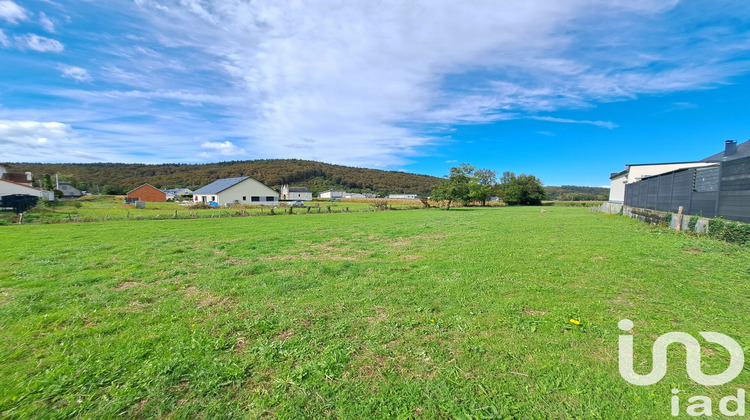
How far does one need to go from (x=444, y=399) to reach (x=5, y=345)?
502 centimetres

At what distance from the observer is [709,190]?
451 inches

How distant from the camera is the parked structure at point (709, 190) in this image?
9594mm

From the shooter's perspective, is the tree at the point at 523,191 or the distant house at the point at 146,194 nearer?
the distant house at the point at 146,194

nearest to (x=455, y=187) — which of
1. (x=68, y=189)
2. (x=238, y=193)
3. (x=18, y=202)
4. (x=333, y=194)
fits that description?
(x=238, y=193)

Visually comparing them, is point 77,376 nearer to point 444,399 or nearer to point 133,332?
point 133,332

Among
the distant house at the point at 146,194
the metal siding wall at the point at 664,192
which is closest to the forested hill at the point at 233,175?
the distant house at the point at 146,194

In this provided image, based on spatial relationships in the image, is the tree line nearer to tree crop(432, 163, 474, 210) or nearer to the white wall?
tree crop(432, 163, 474, 210)

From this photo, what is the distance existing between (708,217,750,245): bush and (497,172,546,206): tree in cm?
6364

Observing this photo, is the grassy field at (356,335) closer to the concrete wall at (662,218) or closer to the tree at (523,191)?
the concrete wall at (662,218)

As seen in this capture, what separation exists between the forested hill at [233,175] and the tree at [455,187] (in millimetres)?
67388

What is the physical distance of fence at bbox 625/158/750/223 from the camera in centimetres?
959

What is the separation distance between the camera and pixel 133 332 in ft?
12.2

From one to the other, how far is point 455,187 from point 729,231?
3525 cm

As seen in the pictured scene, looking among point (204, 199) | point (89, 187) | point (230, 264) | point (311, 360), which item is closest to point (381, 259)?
point (230, 264)
